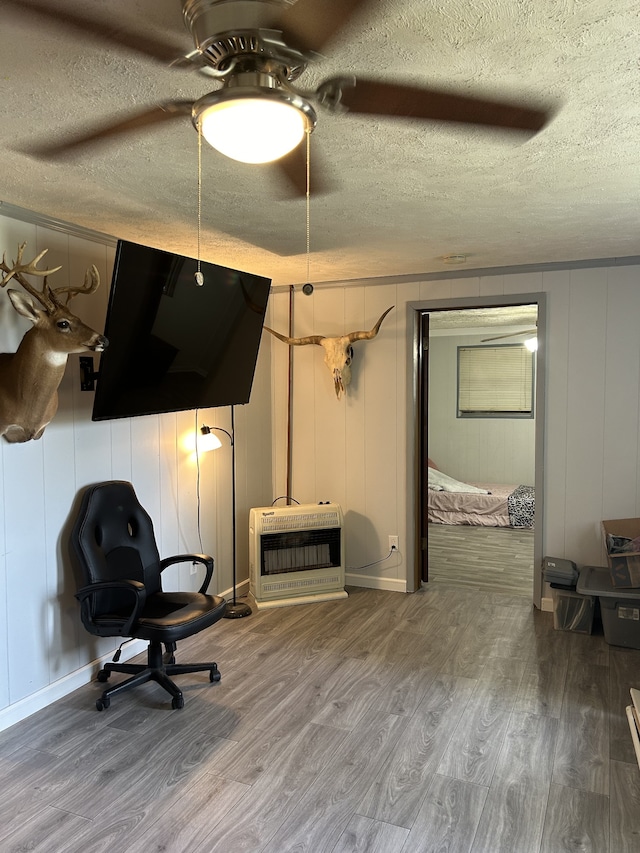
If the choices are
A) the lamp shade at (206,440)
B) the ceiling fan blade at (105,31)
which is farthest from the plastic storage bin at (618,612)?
the ceiling fan blade at (105,31)

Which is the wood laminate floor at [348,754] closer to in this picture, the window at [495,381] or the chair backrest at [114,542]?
the chair backrest at [114,542]

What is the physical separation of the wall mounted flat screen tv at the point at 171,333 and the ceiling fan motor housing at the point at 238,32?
1.25m

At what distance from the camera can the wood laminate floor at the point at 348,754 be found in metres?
2.15

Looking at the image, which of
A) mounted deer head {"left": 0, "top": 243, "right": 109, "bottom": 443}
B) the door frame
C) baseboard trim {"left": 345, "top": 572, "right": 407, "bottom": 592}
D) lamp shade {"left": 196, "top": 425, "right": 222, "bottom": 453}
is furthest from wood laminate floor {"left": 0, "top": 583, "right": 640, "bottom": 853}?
mounted deer head {"left": 0, "top": 243, "right": 109, "bottom": 443}

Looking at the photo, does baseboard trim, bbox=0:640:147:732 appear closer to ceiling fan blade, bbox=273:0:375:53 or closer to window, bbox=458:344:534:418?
ceiling fan blade, bbox=273:0:375:53

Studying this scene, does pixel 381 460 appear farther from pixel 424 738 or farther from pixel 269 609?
pixel 424 738

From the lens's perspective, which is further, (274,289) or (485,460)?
(485,460)

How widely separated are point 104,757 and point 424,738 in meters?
1.41

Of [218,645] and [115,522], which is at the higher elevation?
[115,522]

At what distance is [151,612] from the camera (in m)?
3.13

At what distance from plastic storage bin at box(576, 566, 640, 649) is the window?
4.54 m

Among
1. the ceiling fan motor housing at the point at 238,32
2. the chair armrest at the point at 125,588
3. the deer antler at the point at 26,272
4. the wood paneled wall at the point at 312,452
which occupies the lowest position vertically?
the chair armrest at the point at 125,588

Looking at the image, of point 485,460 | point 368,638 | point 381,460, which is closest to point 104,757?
point 368,638

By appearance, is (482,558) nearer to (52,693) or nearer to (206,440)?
(206,440)
